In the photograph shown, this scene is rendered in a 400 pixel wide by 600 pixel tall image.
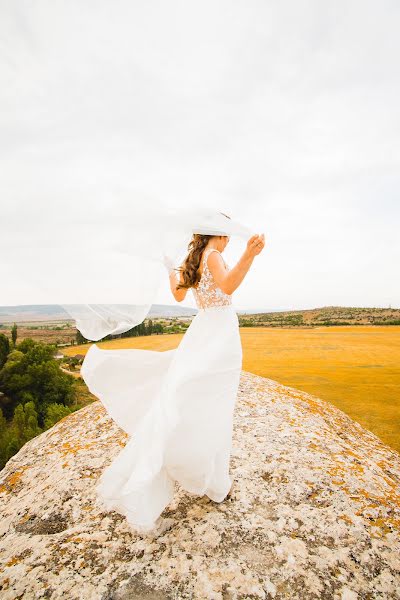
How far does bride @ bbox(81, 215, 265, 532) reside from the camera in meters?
2.97

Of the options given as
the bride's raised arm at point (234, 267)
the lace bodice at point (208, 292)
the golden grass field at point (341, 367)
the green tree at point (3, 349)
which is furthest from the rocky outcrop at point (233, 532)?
the green tree at point (3, 349)

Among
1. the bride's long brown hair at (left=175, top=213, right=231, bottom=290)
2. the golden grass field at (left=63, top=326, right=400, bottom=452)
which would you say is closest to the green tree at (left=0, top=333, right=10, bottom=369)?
the golden grass field at (left=63, top=326, right=400, bottom=452)

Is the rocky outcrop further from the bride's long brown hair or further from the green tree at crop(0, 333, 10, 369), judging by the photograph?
the green tree at crop(0, 333, 10, 369)

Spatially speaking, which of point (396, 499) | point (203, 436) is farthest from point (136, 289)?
point (396, 499)

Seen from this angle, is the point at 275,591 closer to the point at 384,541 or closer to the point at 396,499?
the point at 384,541

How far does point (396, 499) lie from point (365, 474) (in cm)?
45

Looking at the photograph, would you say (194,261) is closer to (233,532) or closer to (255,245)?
(255,245)

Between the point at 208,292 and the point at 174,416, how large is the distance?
1.31 metres

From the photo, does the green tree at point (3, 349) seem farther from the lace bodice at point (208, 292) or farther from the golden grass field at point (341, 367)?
the lace bodice at point (208, 292)

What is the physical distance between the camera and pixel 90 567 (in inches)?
109

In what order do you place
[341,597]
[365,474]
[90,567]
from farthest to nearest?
[365,474], [90,567], [341,597]

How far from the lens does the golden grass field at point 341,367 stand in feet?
53.4

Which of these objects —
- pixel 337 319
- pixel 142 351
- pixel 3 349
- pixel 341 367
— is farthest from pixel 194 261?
pixel 337 319

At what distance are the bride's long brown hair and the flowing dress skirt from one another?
362mm
